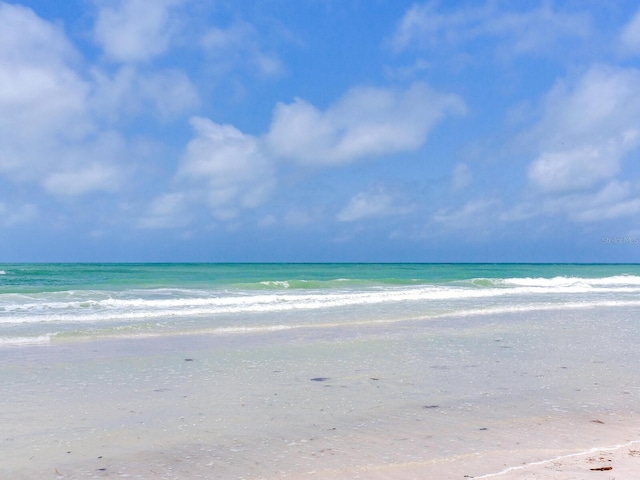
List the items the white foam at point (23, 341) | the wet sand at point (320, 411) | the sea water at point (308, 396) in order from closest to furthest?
the wet sand at point (320, 411), the sea water at point (308, 396), the white foam at point (23, 341)

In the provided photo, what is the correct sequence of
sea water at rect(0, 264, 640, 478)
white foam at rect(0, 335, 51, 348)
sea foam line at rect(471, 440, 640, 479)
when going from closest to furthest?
sea foam line at rect(471, 440, 640, 479) → sea water at rect(0, 264, 640, 478) → white foam at rect(0, 335, 51, 348)

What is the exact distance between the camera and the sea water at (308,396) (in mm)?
4836

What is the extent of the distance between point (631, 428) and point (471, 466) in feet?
6.98

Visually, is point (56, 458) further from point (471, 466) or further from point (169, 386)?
point (471, 466)

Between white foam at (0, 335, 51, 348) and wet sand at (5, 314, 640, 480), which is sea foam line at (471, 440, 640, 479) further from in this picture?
white foam at (0, 335, 51, 348)

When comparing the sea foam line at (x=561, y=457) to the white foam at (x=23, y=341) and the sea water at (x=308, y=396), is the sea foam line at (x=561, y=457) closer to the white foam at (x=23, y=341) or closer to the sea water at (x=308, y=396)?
the sea water at (x=308, y=396)

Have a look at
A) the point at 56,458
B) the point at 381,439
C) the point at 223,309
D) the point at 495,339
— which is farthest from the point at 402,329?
the point at 56,458

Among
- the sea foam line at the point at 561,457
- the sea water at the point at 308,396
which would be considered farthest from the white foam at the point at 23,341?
the sea foam line at the point at 561,457

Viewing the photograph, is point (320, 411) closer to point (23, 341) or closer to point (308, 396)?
point (308, 396)

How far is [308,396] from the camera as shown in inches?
272

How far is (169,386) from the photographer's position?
295 inches

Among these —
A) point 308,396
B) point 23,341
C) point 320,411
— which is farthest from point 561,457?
point 23,341

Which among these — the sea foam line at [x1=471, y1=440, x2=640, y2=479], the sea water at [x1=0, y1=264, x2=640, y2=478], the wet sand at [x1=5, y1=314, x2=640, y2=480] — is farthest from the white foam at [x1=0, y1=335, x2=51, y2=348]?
the sea foam line at [x1=471, y1=440, x2=640, y2=479]

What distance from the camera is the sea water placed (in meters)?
4.84
